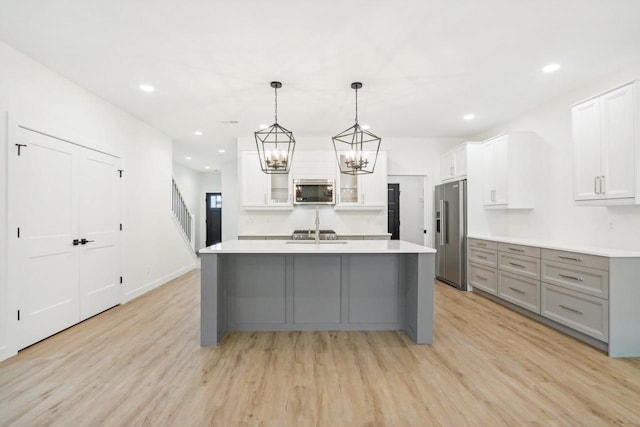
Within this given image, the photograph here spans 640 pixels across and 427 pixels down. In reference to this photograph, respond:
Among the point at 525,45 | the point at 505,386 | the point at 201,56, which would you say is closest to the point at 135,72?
the point at 201,56

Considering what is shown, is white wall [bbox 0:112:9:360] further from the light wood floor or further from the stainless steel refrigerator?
the stainless steel refrigerator

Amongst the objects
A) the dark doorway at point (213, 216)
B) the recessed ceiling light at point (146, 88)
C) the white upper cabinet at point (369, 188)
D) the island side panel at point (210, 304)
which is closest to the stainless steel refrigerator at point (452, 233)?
the white upper cabinet at point (369, 188)

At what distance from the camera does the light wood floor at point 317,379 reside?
1928 millimetres

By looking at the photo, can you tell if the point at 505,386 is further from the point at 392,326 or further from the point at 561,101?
the point at 561,101

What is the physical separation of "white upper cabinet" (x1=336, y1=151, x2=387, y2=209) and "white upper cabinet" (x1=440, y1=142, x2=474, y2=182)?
1171 millimetres

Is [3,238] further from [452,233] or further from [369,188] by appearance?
[452,233]

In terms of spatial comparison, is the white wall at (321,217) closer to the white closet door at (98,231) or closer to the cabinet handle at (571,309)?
the white closet door at (98,231)

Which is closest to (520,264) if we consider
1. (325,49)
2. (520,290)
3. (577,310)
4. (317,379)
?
(520,290)

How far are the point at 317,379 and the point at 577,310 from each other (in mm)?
2666

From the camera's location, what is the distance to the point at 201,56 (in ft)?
9.55

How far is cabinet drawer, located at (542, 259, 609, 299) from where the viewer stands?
2.81 meters

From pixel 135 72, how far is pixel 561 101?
503 cm

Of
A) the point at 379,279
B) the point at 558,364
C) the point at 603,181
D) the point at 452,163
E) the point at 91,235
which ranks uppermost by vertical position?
the point at 452,163

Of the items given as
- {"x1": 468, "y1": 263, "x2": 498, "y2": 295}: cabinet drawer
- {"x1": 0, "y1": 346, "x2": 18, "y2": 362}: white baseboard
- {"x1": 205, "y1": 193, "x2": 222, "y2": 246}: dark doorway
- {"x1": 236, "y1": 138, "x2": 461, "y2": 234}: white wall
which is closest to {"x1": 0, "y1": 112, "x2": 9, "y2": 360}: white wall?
{"x1": 0, "y1": 346, "x2": 18, "y2": 362}: white baseboard
